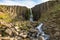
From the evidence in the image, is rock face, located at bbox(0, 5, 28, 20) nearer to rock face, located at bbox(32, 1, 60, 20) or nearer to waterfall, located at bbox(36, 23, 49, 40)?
rock face, located at bbox(32, 1, 60, 20)

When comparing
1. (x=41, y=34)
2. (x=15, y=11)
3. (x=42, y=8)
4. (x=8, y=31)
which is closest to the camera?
(x=8, y=31)

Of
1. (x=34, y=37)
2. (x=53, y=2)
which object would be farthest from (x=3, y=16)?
(x=34, y=37)

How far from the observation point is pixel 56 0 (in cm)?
1631

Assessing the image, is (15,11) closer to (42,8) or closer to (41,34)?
(42,8)

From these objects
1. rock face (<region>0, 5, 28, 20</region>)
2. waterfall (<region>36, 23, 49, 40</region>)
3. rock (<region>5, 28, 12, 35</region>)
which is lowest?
waterfall (<region>36, 23, 49, 40</region>)

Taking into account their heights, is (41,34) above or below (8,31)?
below

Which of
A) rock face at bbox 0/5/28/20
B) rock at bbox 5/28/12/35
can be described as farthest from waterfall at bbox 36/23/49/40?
rock face at bbox 0/5/28/20

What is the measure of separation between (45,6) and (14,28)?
630cm

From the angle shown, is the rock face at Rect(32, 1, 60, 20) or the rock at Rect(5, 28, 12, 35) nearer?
the rock at Rect(5, 28, 12, 35)

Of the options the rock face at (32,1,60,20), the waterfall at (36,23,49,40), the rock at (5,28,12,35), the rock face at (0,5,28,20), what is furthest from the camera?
the rock face at (0,5,28,20)

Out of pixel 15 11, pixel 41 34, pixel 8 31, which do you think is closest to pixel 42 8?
pixel 15 11

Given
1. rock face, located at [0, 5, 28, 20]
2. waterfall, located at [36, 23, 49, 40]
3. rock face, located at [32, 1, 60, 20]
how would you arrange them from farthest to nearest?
rock face, located at [0, 5, 28, 20]
rock face, located at [32, 1, 60, 20]
waterfall, located at [36, 23, 49, 40]

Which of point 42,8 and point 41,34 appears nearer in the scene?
point 41,34

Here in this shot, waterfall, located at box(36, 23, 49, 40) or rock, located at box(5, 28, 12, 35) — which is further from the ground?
rock, located at box(5, 28, 12, 35)
